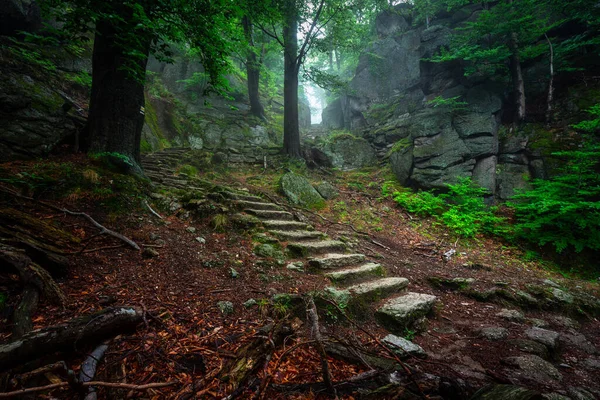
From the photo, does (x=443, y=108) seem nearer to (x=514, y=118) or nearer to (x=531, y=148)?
(x=514, y=118)

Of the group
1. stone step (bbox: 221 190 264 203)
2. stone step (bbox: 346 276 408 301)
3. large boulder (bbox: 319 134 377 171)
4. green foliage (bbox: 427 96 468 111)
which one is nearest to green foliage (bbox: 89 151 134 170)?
stone step (bbox: 221 190 264 203)

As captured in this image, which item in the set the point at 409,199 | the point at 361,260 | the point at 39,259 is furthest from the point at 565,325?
the point at 39,259

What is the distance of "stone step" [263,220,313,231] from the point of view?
17.2 ft

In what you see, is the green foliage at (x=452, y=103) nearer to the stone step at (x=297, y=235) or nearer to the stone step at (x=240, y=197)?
the stone step at (x=297, y=235)

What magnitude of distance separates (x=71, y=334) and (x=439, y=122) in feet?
45.0

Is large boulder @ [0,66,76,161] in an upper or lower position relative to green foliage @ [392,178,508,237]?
upper

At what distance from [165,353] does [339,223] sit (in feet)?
18.9

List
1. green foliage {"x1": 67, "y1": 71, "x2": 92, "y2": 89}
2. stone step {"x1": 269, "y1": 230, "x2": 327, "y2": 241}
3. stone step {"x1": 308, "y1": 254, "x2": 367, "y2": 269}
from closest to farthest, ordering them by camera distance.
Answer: stone step {"x1": 308, "y1": 254, "x2": 367, "y2": 269}, stone step {"x1": 269, "y1": 230, "x2": 327, "y2": 241}, green foliage {"x1": 67, "y1": 71, "x2": 92, "y2": 89}

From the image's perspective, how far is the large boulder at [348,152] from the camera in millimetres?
12727

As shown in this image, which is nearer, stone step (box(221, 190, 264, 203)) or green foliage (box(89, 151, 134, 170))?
green foliage (box(89, 151, 134, 170))

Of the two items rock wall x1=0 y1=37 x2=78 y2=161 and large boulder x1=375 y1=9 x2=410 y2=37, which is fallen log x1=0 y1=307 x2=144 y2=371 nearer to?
rock wall x1=0 y1=37 x2=78 y2=161

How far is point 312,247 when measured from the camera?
4.72 m

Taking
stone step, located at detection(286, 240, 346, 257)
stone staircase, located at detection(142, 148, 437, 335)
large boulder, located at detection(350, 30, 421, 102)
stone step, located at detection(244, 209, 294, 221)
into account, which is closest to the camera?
stone staircase, located at detection(142, 148, 437, 335)

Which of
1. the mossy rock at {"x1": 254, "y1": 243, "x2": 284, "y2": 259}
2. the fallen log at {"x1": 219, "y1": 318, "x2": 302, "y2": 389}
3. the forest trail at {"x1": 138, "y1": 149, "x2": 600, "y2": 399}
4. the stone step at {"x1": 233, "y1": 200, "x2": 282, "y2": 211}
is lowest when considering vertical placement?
the forest trail at {"x1": 138, "y1": 149, "x2": 600, "y2": 399}
